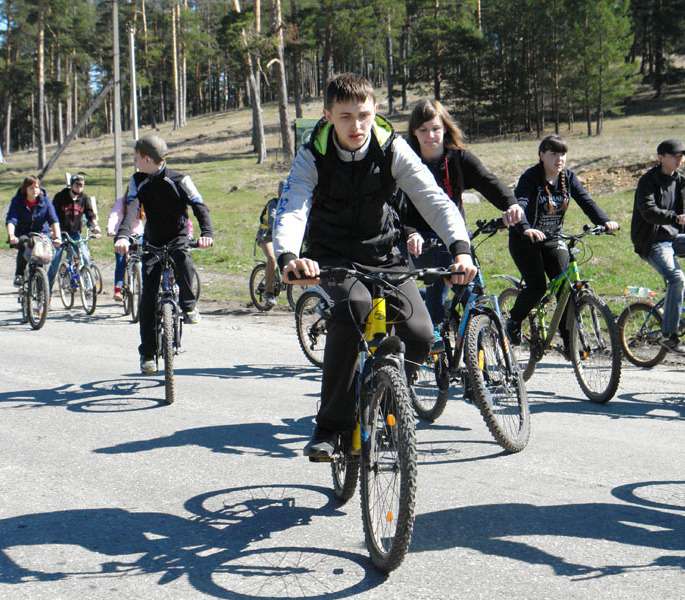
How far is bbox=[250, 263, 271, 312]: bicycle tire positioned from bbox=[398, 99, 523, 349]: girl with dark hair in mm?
6502

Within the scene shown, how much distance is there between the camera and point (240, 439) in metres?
6.52

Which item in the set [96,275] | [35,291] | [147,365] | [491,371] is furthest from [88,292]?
[491,371]

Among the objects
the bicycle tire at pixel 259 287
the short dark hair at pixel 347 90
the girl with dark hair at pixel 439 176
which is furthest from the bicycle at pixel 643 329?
the bicycle tire at pixel 259 287

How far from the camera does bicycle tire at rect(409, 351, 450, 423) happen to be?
21.4ft

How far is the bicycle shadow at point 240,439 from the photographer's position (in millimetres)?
6238

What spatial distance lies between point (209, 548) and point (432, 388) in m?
2.72

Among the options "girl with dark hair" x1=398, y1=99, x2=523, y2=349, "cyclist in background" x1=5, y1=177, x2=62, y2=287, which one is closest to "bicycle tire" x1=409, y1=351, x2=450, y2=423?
"girl with dark hair" x1=398, y1=99, x2=523, y2=349

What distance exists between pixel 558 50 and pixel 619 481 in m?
58.3

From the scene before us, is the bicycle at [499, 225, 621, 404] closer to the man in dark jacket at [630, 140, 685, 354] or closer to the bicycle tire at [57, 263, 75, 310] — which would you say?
the man in dark jacket at [630, 140, 685, 354]

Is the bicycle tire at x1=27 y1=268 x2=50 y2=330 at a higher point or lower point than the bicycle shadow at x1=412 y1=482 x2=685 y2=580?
higher

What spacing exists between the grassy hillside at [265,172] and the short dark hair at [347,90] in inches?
385

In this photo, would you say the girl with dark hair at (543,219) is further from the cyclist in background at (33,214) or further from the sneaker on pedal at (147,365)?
the cyclist in background at (33,214)

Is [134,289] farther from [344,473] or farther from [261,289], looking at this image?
[344,473]

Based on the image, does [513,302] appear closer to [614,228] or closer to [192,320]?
[614,228]
